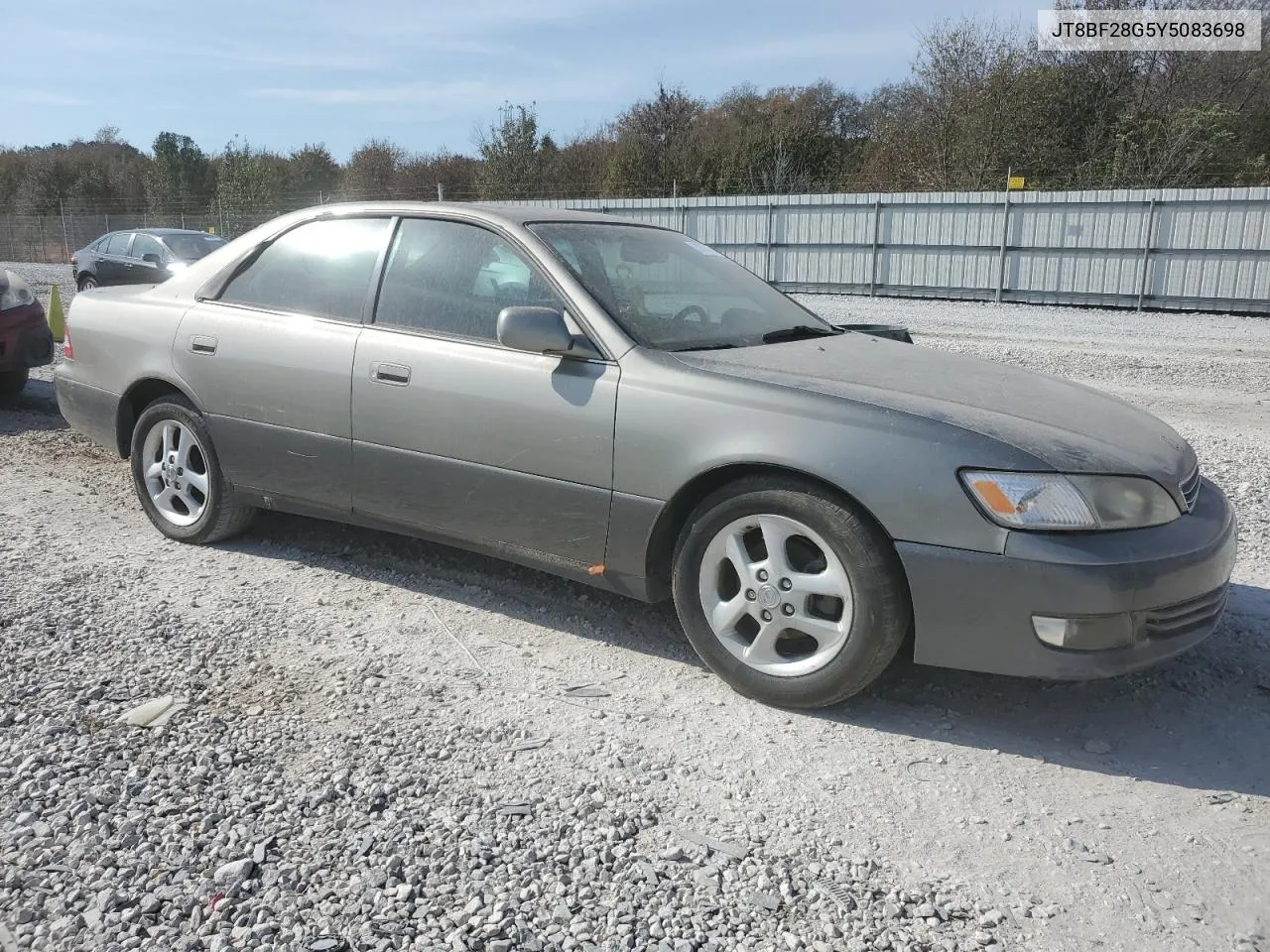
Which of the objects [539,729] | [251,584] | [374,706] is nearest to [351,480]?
[251,584]

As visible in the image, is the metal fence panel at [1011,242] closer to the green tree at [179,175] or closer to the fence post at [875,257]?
the fence post at [875,257]

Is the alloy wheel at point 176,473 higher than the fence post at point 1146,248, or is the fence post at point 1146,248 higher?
the fence post at point 1146,248

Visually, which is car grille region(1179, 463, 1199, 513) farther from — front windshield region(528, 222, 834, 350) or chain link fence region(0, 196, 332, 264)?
chain link fence region(0, 196, 332, 264)

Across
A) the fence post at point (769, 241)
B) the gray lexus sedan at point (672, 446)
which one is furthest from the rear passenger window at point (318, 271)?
the fence post at point (769, 241)

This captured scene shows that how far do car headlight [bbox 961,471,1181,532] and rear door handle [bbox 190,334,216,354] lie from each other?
3301 mm

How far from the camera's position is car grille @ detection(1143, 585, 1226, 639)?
297 cm

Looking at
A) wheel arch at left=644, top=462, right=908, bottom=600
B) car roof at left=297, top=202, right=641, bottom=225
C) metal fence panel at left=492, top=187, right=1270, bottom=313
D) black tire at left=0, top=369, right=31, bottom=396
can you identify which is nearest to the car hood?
wheel arch at left=644, top=462, right=908, bottom=600

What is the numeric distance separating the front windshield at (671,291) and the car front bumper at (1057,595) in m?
1.28

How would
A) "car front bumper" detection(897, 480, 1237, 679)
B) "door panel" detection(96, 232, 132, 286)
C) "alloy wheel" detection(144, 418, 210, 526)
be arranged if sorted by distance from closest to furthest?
"car front bumper" detection(897, 480, 1237, 679)
"alloy wheel" detection(144, 418, 210, 526)
"door panel" detection(96, 232, 132, 286)

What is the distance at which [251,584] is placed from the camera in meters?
4.34

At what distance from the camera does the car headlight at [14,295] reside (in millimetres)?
7945

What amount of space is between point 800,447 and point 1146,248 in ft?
57.5

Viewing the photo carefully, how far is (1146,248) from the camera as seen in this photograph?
17859mm

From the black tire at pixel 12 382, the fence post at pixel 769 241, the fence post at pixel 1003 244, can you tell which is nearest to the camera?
the black tire at pixel 12 382
